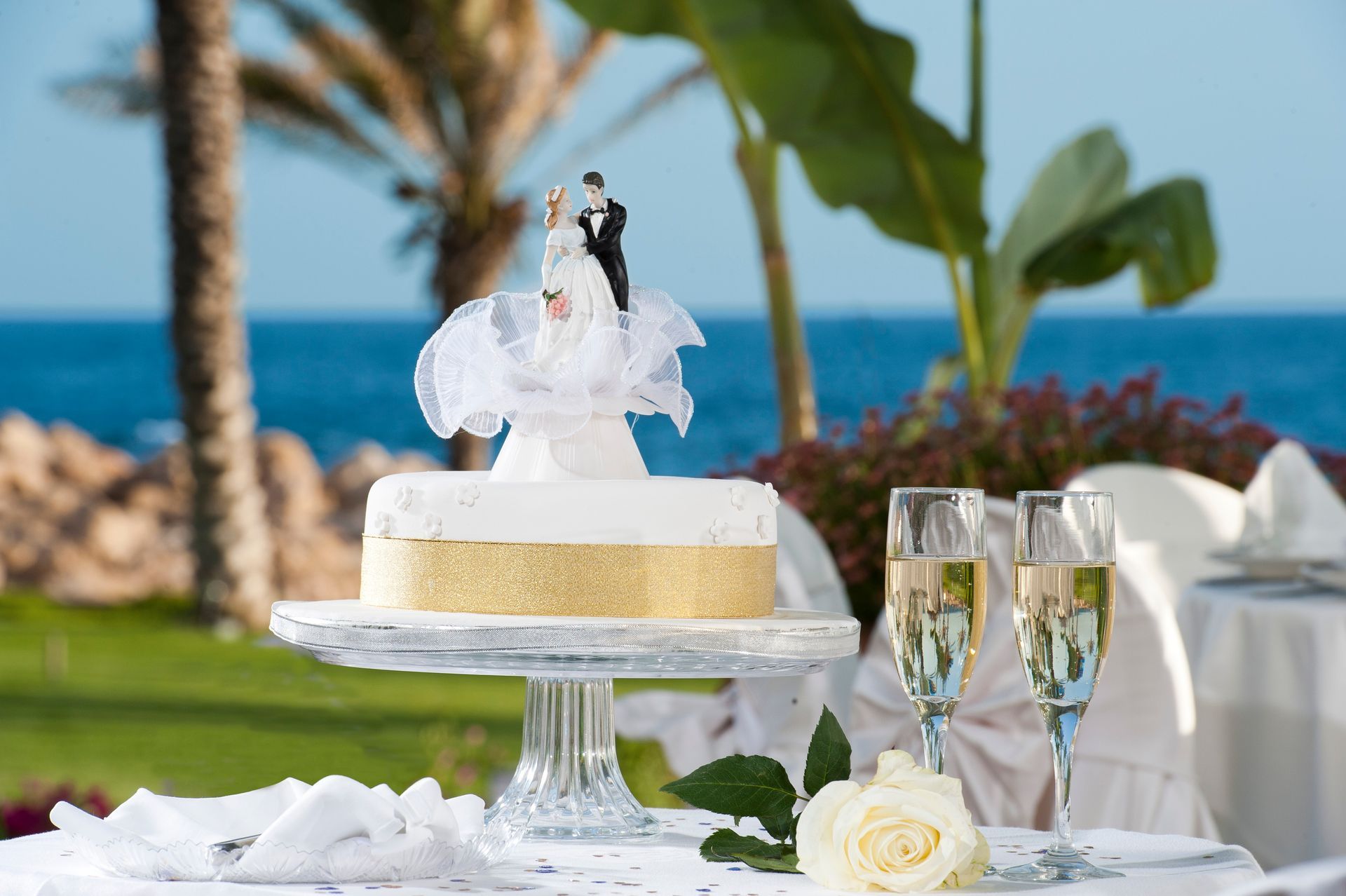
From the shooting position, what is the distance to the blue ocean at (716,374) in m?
28.7

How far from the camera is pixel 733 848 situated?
62.3 inches

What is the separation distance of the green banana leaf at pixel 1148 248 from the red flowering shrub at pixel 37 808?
442cm

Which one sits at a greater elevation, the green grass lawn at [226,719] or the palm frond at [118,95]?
the palm frond at [118,95]

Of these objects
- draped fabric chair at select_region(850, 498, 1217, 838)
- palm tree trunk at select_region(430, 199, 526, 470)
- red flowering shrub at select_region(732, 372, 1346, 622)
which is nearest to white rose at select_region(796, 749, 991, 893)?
draped fabric chair at select_region(850, 498, 1217, 838)

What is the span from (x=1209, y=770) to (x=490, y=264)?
9.83 m

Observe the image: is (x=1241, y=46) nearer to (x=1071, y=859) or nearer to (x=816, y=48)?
(x=816, y=48)

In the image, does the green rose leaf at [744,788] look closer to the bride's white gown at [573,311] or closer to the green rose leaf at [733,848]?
the green rose leaf at [733,848]

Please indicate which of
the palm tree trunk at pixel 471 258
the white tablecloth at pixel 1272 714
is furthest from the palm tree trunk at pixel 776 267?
the palm tree trunk at pixel 471 258

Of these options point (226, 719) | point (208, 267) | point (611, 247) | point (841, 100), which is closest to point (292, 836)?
point (611, 247)

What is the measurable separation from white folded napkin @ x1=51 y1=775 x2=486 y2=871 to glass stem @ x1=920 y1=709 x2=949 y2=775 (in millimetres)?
489

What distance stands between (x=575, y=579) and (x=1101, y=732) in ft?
7.17

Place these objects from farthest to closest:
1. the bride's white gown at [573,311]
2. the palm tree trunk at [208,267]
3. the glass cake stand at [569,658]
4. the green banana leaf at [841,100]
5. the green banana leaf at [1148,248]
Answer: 1. the palm tree trunk at [208,267]
2. the green banana leaf at [1148,248]
3. the green banana leaf at [841,100]
4. the bride's white gown at [573,311]
5. the glass cake stand at [569,658]

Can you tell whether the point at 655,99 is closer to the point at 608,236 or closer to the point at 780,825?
the point at 608,236

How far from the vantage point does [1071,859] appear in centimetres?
160
